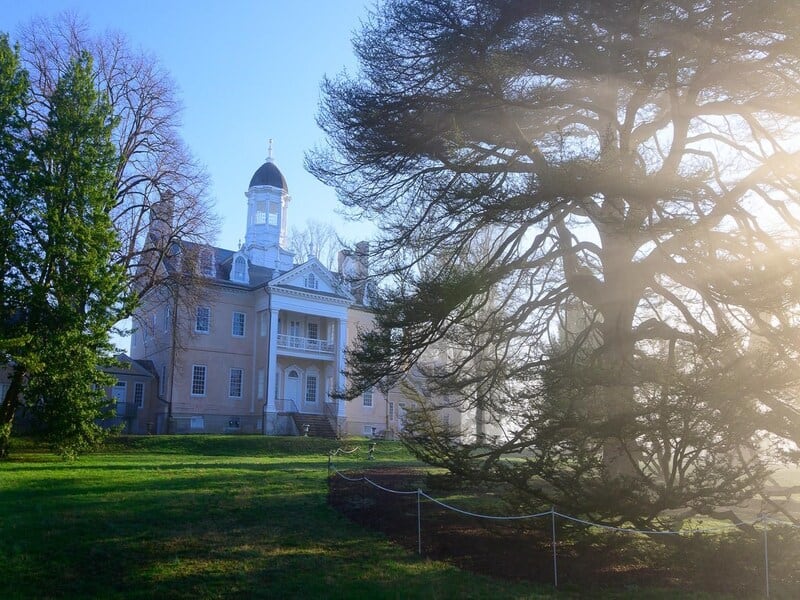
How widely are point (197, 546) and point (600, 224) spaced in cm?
821

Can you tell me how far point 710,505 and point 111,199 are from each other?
18.3m

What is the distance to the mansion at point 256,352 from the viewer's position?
39344 millimetres

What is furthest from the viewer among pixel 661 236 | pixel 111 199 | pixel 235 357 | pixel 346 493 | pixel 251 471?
pixel 235 357

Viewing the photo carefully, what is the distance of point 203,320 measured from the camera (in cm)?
4044

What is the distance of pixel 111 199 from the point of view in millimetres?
21938

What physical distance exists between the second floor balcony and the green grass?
79.0 feet

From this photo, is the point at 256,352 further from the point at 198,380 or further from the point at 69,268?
the point at 69,268

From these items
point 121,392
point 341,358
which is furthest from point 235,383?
point 341,358

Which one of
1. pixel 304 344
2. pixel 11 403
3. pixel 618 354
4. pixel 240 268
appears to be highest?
pixel 240 268

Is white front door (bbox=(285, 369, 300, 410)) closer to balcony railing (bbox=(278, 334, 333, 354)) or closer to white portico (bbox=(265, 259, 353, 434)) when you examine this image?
white portico (bbox=(265, 259, 353, 434))

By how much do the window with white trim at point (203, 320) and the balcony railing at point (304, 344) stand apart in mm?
4079

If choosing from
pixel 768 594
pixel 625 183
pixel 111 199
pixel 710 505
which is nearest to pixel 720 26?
pixel 625 183

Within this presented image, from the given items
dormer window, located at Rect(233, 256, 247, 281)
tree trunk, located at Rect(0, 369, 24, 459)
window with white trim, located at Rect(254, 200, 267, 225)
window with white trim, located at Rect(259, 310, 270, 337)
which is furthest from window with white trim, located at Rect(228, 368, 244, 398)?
tree trunk, located at Rect(0, 369, 24, 459)

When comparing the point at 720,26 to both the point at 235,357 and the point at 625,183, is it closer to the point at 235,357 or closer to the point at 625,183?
the point at 625,183
